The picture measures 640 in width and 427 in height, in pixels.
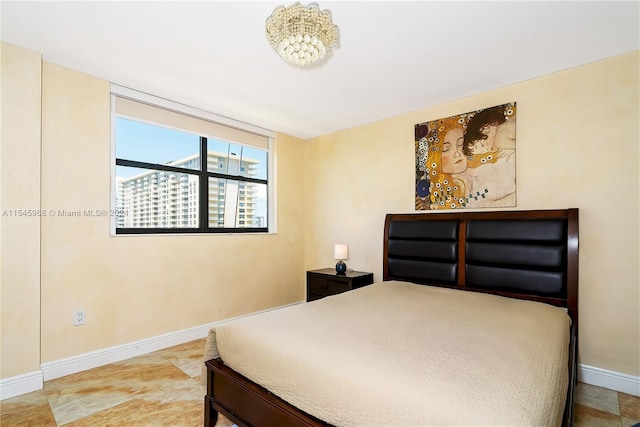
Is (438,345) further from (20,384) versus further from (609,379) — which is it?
(20,384)

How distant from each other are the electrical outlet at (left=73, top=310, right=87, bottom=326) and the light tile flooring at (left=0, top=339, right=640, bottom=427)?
1.28 feet

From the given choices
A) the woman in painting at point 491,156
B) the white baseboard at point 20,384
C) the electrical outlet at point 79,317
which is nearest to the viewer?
the white baseboard at point 20,384

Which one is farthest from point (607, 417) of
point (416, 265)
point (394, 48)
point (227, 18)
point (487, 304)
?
point (227, 18)

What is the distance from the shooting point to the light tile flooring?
6.23 ft

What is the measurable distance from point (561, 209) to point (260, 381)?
255 centimetres

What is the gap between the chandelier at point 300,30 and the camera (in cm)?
153

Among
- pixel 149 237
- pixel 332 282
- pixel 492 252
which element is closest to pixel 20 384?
pixel 149 237

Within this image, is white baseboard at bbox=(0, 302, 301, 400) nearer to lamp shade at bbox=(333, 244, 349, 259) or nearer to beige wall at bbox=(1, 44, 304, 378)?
beige wall at bbox=(1, 44, 304, 378)

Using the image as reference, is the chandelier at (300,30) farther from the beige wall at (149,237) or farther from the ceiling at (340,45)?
the beige wall at (149,237)

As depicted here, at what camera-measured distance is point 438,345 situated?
1.48 metres

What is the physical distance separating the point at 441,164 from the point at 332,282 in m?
1.72

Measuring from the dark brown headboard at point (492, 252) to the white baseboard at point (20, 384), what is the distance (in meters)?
3.00

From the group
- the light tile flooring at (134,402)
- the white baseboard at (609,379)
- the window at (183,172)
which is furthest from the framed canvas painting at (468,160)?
the window at (183,172)

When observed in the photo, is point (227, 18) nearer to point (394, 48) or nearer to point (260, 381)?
point (394, 48)
